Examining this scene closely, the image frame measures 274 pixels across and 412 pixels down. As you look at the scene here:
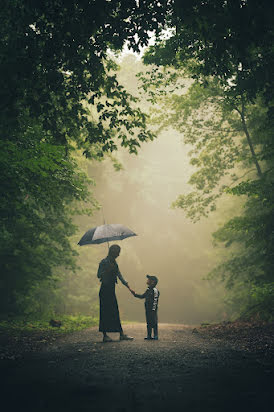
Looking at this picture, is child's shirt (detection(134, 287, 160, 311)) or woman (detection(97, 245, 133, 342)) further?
child's shirt (detection(134, 287, 160, 311))

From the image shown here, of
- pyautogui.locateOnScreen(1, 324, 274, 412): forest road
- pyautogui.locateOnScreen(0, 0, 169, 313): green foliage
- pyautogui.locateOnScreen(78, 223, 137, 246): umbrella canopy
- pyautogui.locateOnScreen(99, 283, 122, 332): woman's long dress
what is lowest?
pyautogui.locateOnScreen(1, 324, 274, 412): forest road

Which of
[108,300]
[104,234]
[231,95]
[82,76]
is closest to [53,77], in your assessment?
[82,76]

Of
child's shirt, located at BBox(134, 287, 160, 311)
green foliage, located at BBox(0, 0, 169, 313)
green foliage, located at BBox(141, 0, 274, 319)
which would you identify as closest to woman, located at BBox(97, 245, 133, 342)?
child's shirt, located at BBox(134, 287, 160, 311)

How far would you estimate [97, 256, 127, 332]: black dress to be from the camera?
6.45 metres

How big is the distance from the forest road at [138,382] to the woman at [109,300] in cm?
180

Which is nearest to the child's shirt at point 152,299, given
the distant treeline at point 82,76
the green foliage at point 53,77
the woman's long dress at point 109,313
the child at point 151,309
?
the child at point 151,309

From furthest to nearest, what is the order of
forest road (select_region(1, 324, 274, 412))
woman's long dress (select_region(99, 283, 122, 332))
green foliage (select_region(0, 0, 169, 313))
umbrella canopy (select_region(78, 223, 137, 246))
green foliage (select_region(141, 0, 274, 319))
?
umbrella canopy (select_region(78, 223, 137, 246)) < woman's long dress (select_region(99, 283, 122, 332)) < green foliage (select_region(0, 0, 169, 313)) < green foliage (select_region(141, 0, 274, 319)) < forest road (select_region(1, 324, 274, 412))

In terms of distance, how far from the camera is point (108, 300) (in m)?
6.57

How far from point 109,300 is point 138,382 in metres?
3.58

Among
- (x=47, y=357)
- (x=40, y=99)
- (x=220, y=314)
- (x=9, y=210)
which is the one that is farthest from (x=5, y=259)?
(x=220, y=314)

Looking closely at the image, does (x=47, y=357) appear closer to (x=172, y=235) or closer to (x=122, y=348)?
(x=122, y=348)

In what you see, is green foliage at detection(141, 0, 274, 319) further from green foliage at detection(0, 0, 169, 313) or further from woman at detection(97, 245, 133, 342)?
woman at detection(97, 245, 133, 342)

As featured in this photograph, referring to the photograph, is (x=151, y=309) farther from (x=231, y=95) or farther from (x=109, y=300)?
(x=231, y=95)

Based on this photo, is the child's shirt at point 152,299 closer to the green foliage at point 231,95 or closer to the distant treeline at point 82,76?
the green foliage at point 231,95
